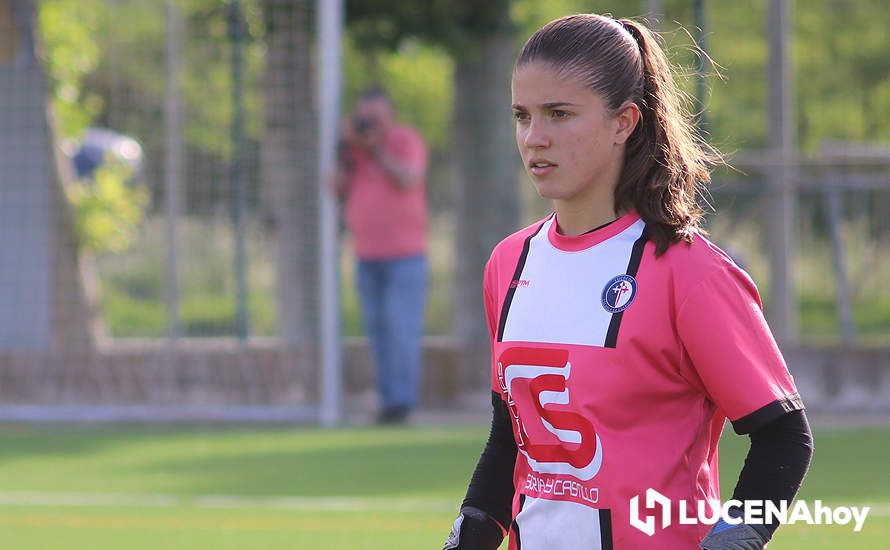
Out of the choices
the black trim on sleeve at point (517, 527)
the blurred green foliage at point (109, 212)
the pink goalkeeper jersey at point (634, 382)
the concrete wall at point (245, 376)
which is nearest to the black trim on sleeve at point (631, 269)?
the pink goalkeeper jersey at point (634, 382)

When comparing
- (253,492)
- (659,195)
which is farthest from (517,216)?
(659,195)

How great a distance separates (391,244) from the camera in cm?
1046

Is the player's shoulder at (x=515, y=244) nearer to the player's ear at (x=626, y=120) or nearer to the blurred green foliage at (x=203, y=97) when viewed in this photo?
the player's ear at (x=626, y=120)

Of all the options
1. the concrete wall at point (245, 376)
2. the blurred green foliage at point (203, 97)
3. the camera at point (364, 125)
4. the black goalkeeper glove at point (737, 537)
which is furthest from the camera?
the blurred green foliage at point (203, 97)

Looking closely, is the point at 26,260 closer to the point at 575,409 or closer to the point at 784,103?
the point at 784,103

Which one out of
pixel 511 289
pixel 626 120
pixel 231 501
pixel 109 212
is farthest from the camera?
pixel 109 212

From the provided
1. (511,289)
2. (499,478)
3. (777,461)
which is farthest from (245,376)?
(777,461)

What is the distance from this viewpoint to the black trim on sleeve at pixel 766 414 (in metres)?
2.54

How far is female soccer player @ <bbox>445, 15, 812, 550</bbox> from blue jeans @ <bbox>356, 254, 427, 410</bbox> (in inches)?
301

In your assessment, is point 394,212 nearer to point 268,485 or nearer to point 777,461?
point 268,485

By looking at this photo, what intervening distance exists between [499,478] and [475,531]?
109 mm

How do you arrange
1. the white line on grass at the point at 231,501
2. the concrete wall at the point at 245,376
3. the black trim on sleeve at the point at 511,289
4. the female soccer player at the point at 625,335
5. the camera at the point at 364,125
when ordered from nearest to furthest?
1. the female soccer player at the point at 625,335
2. the black trim on sleeve at the point at 511,289
3. the white line on grass at the point at 231,501
4. the camera at the point at 364,125
5. the concrete wall at the point at 245,376

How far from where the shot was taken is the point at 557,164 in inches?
105

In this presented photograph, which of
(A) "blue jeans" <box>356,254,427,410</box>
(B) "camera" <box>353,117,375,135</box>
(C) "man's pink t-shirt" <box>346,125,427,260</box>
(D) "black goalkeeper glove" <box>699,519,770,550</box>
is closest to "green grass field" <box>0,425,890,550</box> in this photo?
(A) "blue jeans" <box>356,254,427,410</box>
